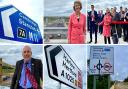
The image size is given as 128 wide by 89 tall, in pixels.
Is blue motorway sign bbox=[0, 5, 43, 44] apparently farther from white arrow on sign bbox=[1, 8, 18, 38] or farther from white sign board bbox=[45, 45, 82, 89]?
white sign board bbox=[45, 45, 82, 89]

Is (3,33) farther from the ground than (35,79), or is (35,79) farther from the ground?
(3,33)

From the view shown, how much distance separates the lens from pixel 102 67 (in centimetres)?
287

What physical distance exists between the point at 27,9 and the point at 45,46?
33 centimetres

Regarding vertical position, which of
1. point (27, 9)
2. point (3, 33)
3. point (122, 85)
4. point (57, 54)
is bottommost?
point (122, 85)

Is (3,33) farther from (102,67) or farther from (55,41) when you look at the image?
(102,67)

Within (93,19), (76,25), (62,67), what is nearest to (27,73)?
(62,67)

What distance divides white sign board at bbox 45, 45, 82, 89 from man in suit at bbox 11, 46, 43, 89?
96mm

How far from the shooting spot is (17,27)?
9.32ft

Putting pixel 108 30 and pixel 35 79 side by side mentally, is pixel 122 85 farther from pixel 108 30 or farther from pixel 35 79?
pixel 35 79

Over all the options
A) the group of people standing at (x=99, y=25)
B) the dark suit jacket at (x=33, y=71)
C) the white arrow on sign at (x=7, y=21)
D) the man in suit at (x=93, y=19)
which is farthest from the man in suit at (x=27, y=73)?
the man in suit at (x=93, y=19)

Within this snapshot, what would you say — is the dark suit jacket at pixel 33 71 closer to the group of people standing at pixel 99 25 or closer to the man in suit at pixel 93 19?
the group of people standing at pixel 99 25

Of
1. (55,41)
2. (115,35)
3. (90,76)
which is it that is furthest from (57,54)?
(115,35)

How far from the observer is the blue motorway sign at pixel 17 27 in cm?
283

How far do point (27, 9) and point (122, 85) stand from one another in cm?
98
